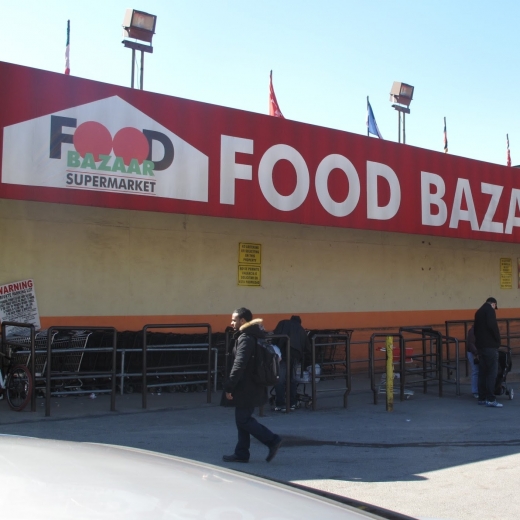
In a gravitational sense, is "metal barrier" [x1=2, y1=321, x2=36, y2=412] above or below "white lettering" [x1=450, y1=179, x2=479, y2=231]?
below

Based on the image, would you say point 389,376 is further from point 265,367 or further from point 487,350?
point 265,367

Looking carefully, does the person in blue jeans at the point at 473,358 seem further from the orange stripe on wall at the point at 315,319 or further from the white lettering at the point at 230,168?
the white lettering at the point at 230,168

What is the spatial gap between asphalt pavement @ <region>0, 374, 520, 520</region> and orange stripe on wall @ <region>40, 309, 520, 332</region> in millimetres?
1603

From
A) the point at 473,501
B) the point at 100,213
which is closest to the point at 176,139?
the point at 100,213

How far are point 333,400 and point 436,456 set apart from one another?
376 cm

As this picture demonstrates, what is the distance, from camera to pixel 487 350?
426 inches

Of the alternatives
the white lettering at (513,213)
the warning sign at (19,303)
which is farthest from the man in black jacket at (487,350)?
the warning sign at (19,303)

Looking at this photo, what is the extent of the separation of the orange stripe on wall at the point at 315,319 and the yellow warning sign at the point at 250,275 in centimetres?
69

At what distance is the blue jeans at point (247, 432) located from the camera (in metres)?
6.84

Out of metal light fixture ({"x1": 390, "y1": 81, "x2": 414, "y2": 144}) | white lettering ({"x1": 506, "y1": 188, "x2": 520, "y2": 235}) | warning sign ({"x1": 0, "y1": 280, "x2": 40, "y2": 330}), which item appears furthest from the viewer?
metal light fixture ({"x1": 390, "y1": 81, "x2": 414, "y2": 144})

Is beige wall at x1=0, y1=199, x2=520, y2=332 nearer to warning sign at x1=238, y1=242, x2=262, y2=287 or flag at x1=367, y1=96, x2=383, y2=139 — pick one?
warning sign at x1=238, y1=242, x2=262, y2=287

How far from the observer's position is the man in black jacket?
10766 millimetres

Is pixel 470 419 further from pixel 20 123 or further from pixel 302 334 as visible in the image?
pixel 20 123

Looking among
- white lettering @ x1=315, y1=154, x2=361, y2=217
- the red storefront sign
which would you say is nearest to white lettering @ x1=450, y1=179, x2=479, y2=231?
the red storefront sign
